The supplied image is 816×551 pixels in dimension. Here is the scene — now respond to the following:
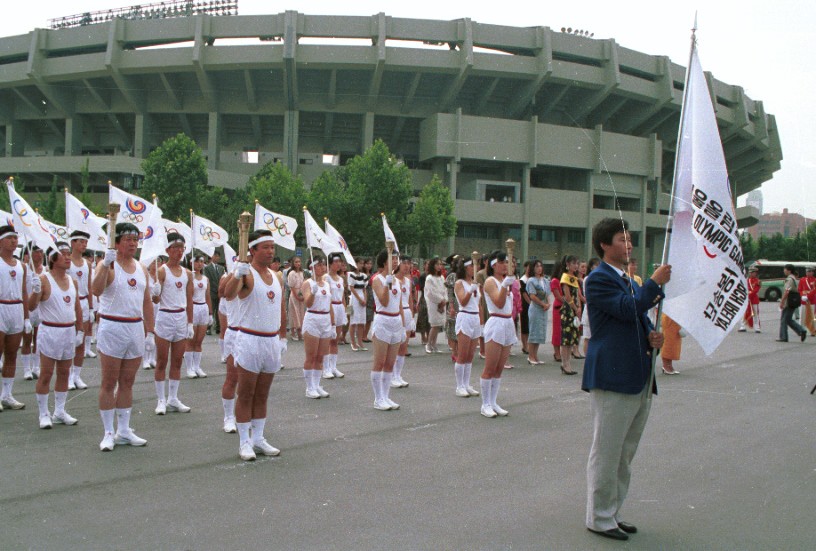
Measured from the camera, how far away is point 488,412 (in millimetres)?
8188

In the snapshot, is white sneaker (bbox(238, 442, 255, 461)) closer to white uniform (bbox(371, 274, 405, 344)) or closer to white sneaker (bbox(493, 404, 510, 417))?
white uniform (bbox(371, 274, 405, 344))

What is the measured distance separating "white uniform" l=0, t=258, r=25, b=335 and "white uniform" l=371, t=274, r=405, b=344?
439cm

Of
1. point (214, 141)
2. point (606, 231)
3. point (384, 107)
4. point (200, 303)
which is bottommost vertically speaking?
point (200, 303)

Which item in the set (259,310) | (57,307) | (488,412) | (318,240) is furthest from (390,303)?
(57,307)

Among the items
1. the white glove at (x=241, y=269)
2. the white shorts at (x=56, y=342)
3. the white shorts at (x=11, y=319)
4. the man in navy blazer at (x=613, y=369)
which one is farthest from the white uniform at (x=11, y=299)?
the man in navy blazer at (x=613, y=369)

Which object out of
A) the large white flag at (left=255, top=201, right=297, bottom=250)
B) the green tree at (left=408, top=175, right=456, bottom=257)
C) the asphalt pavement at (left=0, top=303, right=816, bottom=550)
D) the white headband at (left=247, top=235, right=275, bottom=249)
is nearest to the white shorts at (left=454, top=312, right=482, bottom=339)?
the asphalt pavement at (left=0, top=303, right=816, bottom=550)

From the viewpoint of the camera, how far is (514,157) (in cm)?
5075

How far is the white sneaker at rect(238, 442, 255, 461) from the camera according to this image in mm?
6066

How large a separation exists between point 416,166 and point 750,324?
3615cm

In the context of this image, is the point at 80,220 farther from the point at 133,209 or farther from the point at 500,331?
the point at 500,331

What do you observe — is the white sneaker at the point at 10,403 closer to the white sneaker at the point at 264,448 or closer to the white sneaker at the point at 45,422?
the white sneaker at the point at 45,422

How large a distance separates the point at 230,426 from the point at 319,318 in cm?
271

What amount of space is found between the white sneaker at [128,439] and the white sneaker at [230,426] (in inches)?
35.4

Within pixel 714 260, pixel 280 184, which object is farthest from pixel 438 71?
pixel 714 260
